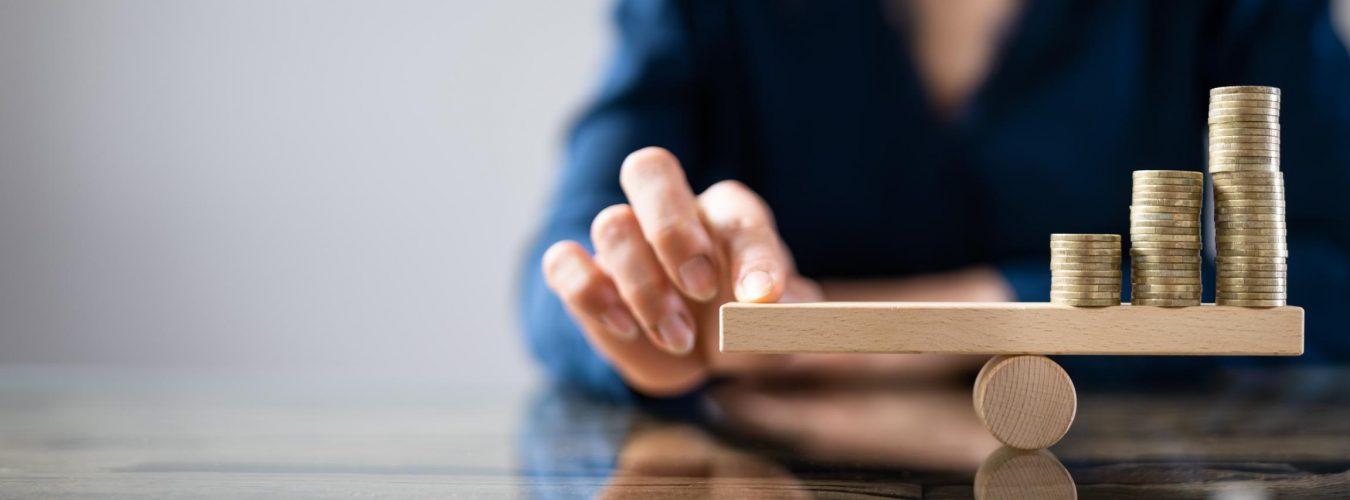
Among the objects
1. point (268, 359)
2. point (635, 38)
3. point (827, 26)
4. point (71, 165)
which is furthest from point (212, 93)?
point (827, 26)

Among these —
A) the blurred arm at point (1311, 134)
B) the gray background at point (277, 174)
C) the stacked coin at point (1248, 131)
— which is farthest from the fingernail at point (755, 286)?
the gray background at point (277, 174)

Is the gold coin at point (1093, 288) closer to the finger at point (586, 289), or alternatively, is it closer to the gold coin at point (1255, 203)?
the gold coin at point (1255, 203)

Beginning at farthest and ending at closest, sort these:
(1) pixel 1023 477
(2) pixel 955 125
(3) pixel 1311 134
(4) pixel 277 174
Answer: (4) pixel 277 174 < (2) pixel 955 125 < (3) pixel 1311 134 < (1) pixel 1023 477

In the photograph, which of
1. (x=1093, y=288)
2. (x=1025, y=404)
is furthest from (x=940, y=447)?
(x=1093, y=288)

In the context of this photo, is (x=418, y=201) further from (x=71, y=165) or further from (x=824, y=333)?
(x=824, y=333)

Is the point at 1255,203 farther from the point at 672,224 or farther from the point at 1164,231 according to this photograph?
the point at 672,224

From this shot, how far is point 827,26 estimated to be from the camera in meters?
1.86

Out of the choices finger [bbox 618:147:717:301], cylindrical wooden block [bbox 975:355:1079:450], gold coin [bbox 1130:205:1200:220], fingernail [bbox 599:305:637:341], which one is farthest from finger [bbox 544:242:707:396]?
gold coin [bbox 1130:205:1200:220]

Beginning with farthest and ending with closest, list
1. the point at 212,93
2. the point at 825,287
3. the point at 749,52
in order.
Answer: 1. the point at 212,93
2. the point at 749,52
3. the point at 825,287

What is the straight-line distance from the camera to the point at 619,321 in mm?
1185

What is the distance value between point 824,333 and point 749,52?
1147 millimetres

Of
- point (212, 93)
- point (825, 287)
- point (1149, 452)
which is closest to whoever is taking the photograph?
point (1149, 452)

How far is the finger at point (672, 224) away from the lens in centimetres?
105

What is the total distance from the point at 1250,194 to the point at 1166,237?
8 centimetres
